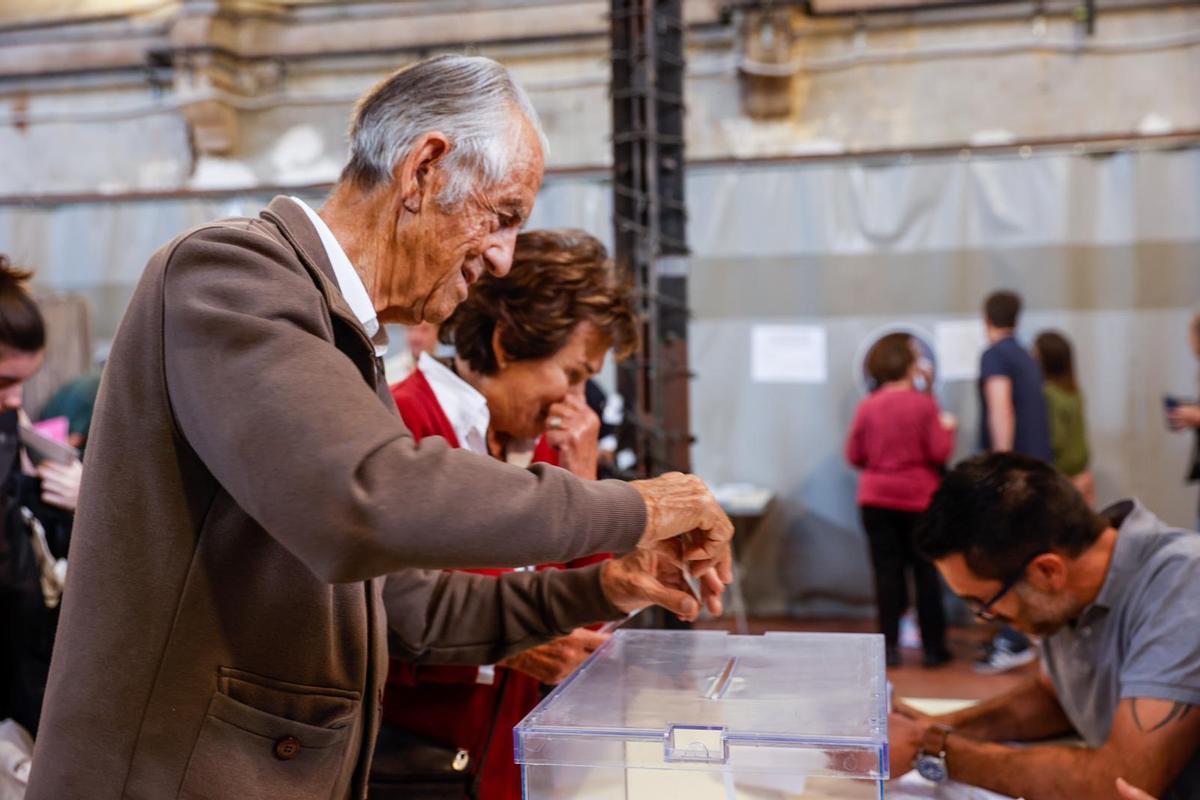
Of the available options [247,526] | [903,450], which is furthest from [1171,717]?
[903,450]

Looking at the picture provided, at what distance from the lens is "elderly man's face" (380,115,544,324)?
1204 mm

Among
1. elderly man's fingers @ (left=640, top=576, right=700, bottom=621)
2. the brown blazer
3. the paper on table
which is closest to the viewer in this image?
the brown blazer


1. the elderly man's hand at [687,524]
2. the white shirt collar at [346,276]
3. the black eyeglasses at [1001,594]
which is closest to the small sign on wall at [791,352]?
the black eyeglasses at [1001,594]

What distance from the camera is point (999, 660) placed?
507 cm

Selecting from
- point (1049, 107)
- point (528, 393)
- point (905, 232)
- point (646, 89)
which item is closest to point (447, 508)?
point (528, 393)

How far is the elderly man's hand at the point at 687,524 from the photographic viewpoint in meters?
1.12

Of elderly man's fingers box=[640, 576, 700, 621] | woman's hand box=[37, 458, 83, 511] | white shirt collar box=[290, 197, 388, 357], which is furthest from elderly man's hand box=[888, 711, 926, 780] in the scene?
woman's hand box=[37, 458, 83, 511]

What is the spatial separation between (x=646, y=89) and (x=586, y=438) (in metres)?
0.90

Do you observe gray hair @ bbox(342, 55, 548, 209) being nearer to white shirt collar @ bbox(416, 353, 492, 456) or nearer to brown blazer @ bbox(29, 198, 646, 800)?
brown blazer @ bbox(29, 198, 646, 800)

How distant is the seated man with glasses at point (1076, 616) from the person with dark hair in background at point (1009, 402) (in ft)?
9.74

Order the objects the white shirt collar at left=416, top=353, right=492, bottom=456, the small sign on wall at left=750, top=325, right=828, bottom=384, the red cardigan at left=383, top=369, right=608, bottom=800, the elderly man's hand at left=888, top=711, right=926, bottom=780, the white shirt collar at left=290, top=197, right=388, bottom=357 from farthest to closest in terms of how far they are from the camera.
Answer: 1. the small sign on wall at left=750, top=325, right=828, bottom=384
2. the elderly man's hand at left=888, top=711, right=926, bottom=780
3. the white shirt collar at left=416, top=353, right=492, bottom=456
4. the red cardigan at left=383, top=369, right=608, bottom=800
5. the white shirt collar at left=290, top=197, right=388, bottom=357

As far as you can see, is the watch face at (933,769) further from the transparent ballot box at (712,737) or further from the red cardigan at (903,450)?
the red cardigan at (903,450)

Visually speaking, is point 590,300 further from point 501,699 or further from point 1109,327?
point 1109,327

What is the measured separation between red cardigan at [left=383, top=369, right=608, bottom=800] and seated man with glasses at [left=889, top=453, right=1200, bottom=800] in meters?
0.73
